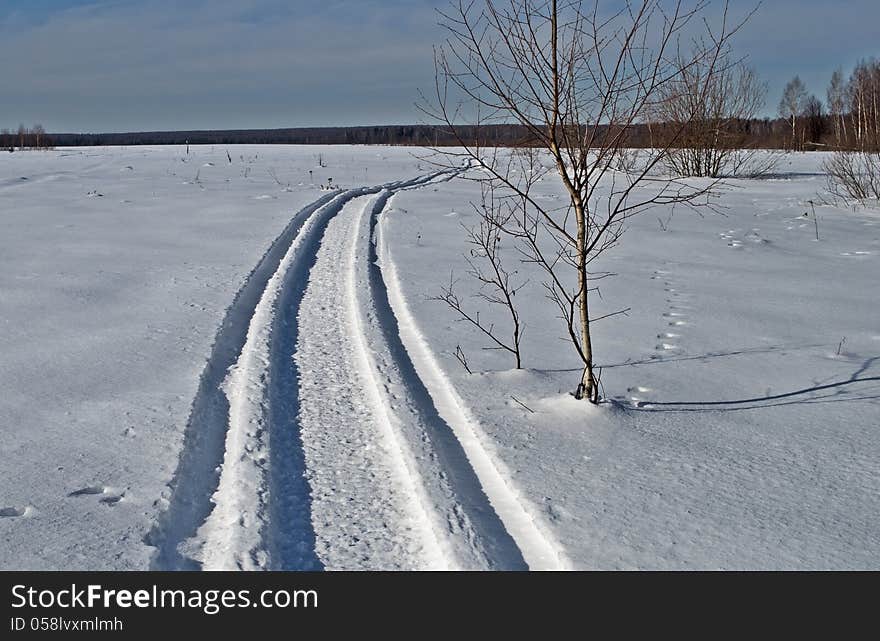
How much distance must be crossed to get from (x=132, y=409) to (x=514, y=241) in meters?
7.99

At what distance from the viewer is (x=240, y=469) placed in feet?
12.0

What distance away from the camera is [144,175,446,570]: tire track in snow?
3.02m

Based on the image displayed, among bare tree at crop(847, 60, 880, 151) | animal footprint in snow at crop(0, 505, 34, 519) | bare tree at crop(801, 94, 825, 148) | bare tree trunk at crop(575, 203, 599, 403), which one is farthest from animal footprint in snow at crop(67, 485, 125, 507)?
bare tree at crop(801, 94, 825, 148)

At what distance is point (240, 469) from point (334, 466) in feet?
1.43

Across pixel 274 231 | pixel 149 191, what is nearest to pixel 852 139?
pixel 274 231

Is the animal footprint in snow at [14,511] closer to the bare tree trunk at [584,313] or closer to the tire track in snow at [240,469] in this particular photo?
the tire track in snow at [240,469]

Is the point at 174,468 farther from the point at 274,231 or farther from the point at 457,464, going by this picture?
the point at 274,231

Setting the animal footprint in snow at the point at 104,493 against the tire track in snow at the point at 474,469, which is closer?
the tire track in snow at the point at 474,469

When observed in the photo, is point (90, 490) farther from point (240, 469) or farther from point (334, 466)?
point (334, 466)

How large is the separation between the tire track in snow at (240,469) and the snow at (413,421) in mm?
16

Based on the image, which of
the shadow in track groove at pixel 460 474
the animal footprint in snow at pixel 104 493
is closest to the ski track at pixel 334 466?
the shadow in track groove at pixel 460 474

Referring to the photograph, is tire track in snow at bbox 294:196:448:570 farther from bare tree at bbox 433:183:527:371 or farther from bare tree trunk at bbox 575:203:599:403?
bare tree trunk at bbox 575:203:599:403

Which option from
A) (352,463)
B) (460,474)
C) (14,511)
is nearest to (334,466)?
(352,463)

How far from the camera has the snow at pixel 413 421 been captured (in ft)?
10.0
